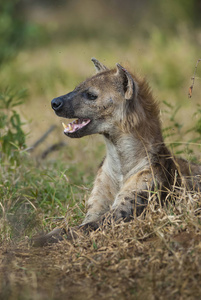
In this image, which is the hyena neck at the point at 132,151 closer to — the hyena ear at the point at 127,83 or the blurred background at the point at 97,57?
the hyena ear at the point at 127,83

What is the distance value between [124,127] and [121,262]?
4.23ft

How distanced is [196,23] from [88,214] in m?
10.5

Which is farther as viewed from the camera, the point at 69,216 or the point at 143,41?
the point at 143,41

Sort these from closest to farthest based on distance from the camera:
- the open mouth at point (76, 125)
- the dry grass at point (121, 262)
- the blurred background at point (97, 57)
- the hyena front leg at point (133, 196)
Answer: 1. the dry grass at point (121, 262)
2. the hyena front leg at point (133, 196)
3. the open mouth at point (76, 125)
4. the blurred background at point (97, 57)

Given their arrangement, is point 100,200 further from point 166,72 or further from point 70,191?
point 166,72

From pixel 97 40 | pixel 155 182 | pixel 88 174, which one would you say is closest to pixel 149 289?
pixel 155 182

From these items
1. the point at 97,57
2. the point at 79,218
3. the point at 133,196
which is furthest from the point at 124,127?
the point at 97,57

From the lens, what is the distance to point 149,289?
3088 mm

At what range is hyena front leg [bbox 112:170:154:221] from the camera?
13.4 ft

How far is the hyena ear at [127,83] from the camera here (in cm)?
428

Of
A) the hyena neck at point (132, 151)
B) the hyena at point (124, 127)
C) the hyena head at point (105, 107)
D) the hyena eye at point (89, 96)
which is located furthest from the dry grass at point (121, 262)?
the hyena eye at point (89, 96)

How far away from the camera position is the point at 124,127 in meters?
4.36

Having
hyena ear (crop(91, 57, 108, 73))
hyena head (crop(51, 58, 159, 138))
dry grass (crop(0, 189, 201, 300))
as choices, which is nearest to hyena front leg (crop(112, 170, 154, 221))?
dry grass (crop(0, 189, 201, 300))

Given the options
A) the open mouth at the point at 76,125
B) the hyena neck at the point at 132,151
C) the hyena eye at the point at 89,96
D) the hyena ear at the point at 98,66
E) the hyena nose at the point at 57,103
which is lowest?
the hyena neck at the point at 132,151
